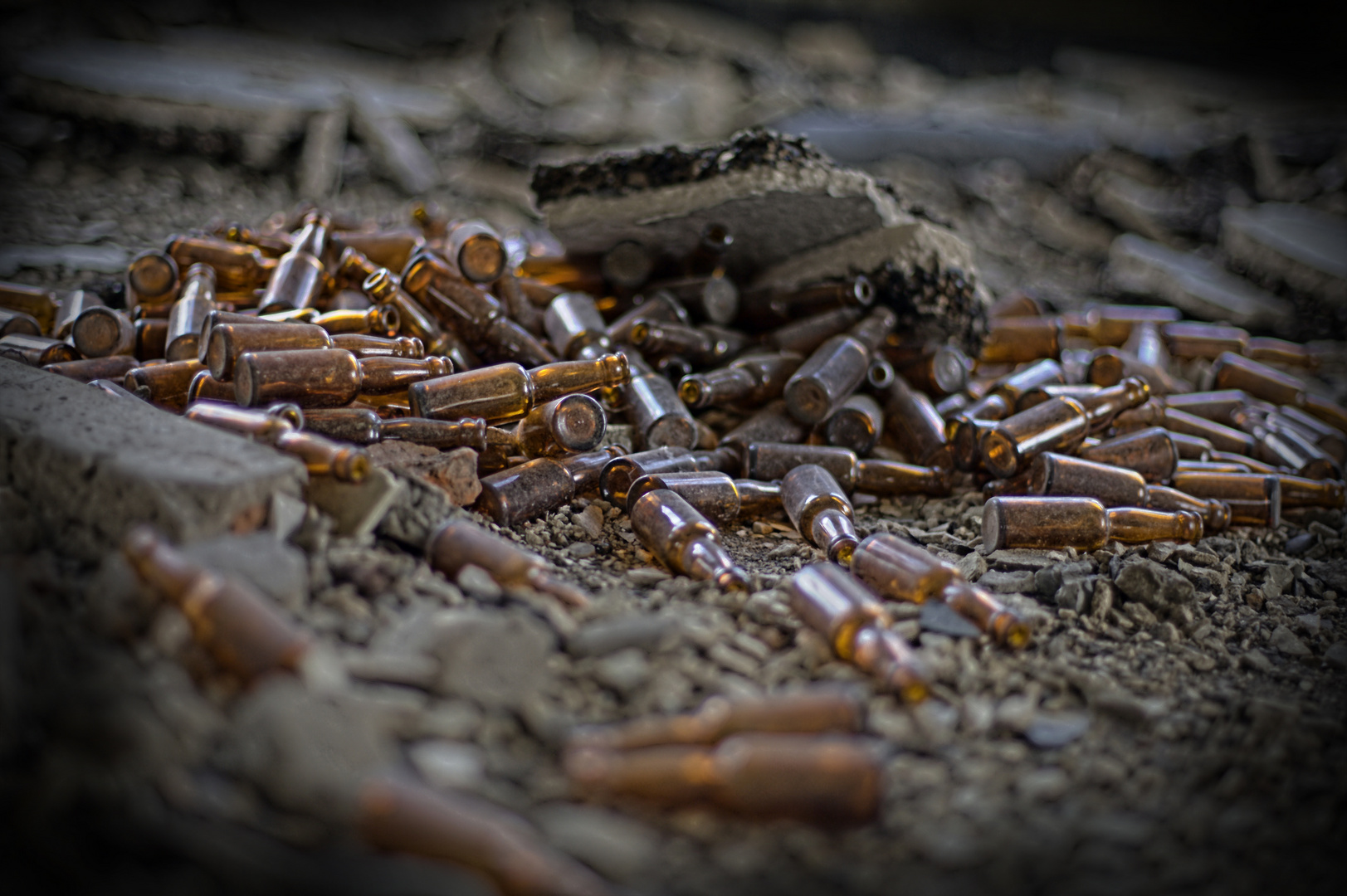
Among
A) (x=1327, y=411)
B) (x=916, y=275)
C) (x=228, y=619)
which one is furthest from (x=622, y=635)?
(x=1327, y=411)

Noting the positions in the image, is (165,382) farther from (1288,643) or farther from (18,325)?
(1288,643)

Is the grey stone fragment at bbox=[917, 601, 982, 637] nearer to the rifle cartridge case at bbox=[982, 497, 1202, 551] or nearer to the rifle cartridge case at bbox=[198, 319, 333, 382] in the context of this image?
the rifle cartridge case at bbox=[982, 497, 1202, 551]

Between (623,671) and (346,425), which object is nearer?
(623,671)

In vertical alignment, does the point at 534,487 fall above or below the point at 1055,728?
below

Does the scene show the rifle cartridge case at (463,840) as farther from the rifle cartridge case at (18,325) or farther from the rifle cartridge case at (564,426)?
the rifle cartridge case at (18,325)

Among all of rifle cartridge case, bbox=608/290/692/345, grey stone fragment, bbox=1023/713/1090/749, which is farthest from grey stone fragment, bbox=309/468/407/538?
rifle cartridge case, bbox=608/290/692/345

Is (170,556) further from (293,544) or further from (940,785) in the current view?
(940,785)

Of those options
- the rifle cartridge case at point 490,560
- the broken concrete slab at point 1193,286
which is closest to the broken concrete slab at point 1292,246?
the broken concrete slab at point 1193,286
